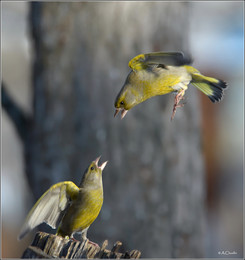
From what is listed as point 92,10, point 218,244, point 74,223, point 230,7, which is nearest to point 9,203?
point 218,244

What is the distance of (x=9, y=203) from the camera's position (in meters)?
6.48

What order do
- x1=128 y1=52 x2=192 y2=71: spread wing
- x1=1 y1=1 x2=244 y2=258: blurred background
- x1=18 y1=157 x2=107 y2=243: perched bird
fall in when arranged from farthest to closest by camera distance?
x1=1 y1=1 x2=244 y2=258: blurred background < x1=18 y1=157 x2=107 y2=243: perched bird < x1=128 y1=52 x2=192 y2=71: spread wing

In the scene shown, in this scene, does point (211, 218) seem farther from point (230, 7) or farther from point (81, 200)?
point (81, 200)

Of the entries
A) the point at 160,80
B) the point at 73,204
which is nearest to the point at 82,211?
the point at 73,204

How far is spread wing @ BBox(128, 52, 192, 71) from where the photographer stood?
68cm

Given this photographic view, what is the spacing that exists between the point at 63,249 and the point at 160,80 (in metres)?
0.38

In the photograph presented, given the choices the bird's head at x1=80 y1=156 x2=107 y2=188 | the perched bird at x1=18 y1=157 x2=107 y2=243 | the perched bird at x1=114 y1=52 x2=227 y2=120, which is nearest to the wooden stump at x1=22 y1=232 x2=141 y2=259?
the perched bird at x1=18 y1=157 x2=107 y2=243

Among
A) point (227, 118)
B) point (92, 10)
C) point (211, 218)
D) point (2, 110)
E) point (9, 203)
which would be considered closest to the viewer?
point (92, 10)

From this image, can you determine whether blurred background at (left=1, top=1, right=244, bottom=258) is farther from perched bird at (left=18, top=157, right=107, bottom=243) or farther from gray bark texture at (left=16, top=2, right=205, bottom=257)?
perched bird at (left=18, top=157, right=107, bottom=243)

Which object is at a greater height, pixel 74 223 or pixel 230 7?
pixel 230 7

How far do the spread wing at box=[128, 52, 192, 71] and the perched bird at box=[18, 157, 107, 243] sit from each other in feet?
0.58

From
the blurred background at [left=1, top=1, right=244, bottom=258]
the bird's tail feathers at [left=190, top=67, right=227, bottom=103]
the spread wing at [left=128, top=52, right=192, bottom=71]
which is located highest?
the spread wing at [left=128, top=52, right=192, bottom=71]

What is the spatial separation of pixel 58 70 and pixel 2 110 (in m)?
0.53

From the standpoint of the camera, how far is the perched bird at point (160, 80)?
0.70 meters
